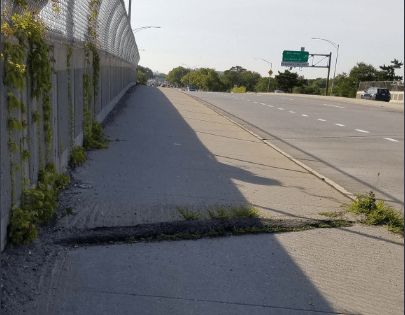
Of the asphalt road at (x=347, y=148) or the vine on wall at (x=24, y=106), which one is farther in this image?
the asphalt road at (x=347, y=148)

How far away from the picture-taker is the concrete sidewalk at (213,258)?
3824 millimetres

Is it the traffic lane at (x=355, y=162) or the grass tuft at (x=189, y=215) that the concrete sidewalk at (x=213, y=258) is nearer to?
the grass tuft at (x=189, y=215)

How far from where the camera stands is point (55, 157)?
6160mm

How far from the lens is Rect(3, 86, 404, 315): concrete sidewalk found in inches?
151

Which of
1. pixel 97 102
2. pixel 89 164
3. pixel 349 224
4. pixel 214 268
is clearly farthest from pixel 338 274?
pixel 97 102

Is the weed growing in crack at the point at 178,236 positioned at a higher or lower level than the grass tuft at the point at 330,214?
higher

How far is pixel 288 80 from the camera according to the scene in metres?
133

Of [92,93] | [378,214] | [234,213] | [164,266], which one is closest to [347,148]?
[92,93]

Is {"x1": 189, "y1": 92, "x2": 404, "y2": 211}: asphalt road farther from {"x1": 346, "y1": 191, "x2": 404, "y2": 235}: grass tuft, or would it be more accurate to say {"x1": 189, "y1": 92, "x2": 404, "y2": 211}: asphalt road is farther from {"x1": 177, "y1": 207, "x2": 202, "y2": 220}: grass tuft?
{"x1": 177, "y1": 207, "x2": 202, "y2": 220}: grass tuft

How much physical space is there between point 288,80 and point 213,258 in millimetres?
132198

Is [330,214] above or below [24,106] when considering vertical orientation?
below

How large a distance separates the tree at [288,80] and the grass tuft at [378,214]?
129 metres

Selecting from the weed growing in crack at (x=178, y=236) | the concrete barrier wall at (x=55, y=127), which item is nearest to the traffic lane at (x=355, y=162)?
the weed growing in crack at (x=178, y=236)

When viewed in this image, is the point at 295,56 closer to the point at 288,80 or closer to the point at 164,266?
the point at 288,80
